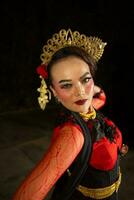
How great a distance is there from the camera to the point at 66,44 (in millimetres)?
1780

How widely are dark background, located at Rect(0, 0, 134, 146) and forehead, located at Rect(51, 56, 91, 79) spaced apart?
141 inches

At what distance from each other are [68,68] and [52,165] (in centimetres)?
60

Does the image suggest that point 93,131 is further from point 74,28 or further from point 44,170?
point 74,28

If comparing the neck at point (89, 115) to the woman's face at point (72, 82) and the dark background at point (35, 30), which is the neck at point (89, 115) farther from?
the dark background at point (35, 30)

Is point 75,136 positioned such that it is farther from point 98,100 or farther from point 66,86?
point 98,100

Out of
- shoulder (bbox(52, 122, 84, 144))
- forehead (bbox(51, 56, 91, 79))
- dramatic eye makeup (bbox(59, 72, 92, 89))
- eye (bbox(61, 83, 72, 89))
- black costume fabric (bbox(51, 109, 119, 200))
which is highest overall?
forehead (bbox(51, 56, 91, 79))

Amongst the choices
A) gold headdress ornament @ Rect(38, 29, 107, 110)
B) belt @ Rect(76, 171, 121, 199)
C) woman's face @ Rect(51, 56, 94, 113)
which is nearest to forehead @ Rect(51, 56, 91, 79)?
woman's face @ Rect(51, 56, 94, 113)

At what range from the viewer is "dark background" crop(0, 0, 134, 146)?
552 centimetres

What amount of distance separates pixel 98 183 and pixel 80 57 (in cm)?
86

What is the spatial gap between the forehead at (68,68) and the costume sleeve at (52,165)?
0.33 metres

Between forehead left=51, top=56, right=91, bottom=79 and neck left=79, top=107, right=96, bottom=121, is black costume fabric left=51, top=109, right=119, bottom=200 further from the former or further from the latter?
forehead left=51, top=56, right=91, bottom=79

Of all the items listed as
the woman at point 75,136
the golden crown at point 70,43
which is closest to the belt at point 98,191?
the woman at point 75,136

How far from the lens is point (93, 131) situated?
1760mm

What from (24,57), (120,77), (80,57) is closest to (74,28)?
(24,57)
